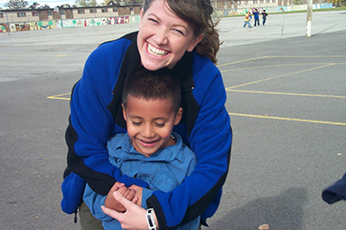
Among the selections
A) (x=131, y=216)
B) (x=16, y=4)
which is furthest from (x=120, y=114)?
(x=16, y=4)

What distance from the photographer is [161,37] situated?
1.68 metres

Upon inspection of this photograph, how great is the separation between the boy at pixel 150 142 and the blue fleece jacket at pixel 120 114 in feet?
0.15

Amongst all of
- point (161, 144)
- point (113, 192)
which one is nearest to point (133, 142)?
point (161, 144)

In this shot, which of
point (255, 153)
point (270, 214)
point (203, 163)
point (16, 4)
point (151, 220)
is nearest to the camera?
point (151, 220)

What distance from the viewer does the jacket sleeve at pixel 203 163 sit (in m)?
1.64

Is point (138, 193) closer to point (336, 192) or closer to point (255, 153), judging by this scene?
point (336, 192)

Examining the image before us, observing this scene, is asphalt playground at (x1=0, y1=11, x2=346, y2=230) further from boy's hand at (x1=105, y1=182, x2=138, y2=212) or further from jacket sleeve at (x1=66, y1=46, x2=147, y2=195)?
boy's hand at (x1=105, y1=182, x2=138, y2=212)

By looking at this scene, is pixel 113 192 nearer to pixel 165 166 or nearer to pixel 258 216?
pixel 165 166

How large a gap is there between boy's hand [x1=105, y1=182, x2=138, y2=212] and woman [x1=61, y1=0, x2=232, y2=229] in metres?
0.02

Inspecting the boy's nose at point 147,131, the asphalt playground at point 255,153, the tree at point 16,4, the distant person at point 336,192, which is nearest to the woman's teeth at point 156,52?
the boy's nose at point 147,131

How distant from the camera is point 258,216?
11.1 feet

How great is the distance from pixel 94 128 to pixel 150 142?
282 mm

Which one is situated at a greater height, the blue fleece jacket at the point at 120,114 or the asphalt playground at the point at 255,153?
the blue fleece jacket at the point at 120,114

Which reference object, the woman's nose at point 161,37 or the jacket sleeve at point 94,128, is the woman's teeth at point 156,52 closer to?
the woman's nose at point 161,37
